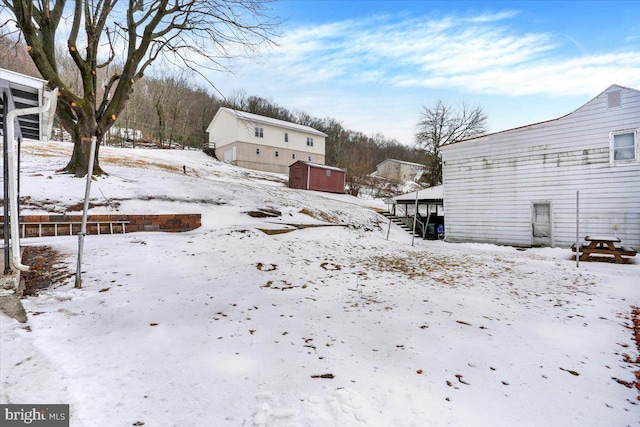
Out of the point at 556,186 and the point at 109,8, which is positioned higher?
the point at 109,8

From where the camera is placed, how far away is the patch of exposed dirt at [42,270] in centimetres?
353

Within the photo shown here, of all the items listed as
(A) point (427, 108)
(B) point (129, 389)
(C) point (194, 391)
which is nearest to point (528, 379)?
(C) point (194, 391)

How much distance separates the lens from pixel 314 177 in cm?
2405

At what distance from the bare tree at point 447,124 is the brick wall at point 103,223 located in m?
27.0

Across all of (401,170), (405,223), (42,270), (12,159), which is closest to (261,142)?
(405,223)

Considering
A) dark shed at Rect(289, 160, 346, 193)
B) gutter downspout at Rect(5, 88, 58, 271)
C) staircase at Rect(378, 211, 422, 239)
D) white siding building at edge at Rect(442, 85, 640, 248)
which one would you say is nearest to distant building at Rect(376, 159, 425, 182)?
dark shed at Rect(289, 160, 346, 193)

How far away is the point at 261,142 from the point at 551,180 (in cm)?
2508

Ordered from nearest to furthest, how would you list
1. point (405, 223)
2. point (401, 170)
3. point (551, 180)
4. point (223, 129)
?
1. point (551, 180)
2. point (405, 223)
3. point (223, 129)
4. point (401, 170)

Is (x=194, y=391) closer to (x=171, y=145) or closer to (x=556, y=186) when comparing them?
(x=556, y=186)

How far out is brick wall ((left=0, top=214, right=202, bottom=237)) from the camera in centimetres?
626

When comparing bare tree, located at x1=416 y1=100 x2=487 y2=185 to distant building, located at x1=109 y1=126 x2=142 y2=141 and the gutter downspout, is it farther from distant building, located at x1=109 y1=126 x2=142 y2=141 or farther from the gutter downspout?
distant building, located at x1=109 y1=126 x2=142 y2=141

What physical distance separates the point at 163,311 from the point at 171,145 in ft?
126

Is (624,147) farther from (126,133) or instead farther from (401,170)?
(401,170)

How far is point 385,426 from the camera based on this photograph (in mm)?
1742
